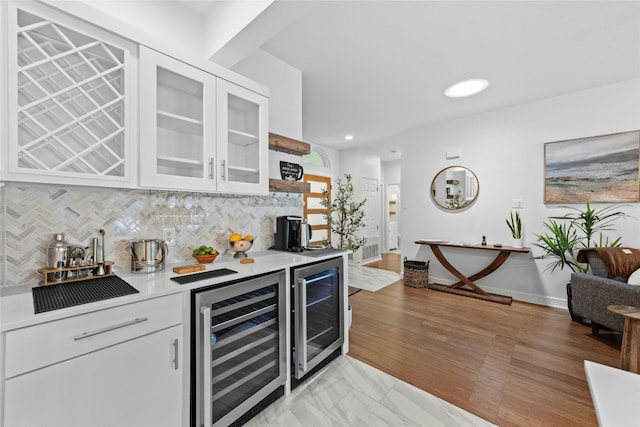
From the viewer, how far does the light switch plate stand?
1.75 m

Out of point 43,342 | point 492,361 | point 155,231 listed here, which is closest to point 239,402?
point 43,342

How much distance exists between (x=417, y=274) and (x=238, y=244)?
3085 millimetres

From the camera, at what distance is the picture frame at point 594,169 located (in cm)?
285

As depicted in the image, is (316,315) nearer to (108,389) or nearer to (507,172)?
(108,389)

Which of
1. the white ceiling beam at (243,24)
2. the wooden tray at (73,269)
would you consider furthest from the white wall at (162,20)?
the wooden tray at (73,269)

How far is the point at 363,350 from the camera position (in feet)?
7.44

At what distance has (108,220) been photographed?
153cm

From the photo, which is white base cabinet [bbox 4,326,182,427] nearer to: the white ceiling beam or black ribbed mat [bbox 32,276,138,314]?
black ribbed mat [bbox 32,276,138,314]

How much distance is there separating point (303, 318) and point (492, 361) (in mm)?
1622

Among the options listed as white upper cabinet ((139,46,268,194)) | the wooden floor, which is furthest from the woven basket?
white upper cabinet ((139,46,268,194))

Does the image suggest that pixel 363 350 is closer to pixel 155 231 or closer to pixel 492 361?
pixel 492 361

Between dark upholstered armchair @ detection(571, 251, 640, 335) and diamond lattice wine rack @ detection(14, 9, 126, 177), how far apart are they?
12.4ft

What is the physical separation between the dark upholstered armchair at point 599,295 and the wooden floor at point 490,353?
207mm

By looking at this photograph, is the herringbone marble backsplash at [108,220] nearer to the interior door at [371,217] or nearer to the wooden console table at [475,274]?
the wooden console table at [475,274]
